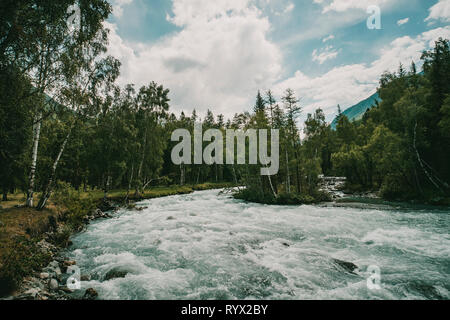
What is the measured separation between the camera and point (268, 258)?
22.1 ft

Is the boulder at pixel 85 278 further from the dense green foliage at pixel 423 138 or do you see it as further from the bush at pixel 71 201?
the dense green foliage at pixel 423 138

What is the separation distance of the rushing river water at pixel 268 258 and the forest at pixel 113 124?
6.13 m

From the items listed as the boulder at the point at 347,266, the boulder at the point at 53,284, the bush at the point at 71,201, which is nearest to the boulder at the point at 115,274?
the boulder at the point at 53,284

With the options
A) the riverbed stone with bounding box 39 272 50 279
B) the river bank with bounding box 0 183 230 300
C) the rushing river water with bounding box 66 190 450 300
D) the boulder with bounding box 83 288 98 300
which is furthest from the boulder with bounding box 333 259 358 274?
the riverbed stone with bounding box 39 272 50 279

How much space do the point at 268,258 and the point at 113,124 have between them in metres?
19.4

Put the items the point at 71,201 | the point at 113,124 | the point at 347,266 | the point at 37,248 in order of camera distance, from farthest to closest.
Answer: the point at 113,124
the point at 71,201
the point at 37,248
the point at 347,266

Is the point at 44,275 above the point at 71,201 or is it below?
below

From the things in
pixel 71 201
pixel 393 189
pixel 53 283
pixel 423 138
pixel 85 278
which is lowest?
pixel 85 278

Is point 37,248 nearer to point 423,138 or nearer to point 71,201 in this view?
point 71,201

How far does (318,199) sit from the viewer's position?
2072 centimetres

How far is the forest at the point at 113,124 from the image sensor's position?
26.4ft

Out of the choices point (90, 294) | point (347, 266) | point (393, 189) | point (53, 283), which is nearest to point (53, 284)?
point (53, 283)

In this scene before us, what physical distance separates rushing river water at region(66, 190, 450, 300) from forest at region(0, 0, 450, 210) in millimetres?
6133

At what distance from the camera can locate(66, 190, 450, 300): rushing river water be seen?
4.82 meters
